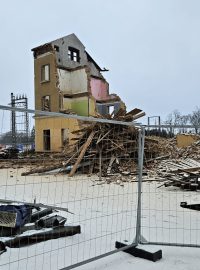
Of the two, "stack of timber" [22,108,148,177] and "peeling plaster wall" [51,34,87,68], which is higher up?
"peeling plaster wall" [51,34,87,68]

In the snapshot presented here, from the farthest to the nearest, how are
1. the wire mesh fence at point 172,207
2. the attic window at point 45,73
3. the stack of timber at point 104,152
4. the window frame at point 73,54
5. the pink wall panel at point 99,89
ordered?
the pink wall panel at point 99,89
the window frame at point 73,54
the attic window at point 45,73
the stack of timber at point 104,152
the wire mesh fence at point 172,207

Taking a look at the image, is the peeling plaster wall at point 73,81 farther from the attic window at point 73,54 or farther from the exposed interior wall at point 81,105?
the attic window at point 73,54

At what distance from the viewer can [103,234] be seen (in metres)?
5.04

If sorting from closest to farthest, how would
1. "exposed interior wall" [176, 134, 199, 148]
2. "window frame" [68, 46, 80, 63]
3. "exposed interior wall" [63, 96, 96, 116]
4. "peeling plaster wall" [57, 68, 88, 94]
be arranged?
"exposed interior wall" [176, 134, 199, 148] < "exposed interior wall" [63, 96, 96, 116] < "peeling plaster wall" [57, 68, 88, 94] < "window frame" [68, 46, 80, 63]

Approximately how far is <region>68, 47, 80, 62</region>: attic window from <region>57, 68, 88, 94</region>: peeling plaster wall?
1914 millimetres

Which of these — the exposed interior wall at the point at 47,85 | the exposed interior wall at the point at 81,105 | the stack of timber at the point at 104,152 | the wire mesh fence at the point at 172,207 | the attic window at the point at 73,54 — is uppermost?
the attic window at the point at 73,54

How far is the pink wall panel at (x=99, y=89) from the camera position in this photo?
32631 mm

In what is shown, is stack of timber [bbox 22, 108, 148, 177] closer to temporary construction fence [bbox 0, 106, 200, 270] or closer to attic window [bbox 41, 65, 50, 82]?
temporary construction fence [bbox 0, 106, 200, 270]

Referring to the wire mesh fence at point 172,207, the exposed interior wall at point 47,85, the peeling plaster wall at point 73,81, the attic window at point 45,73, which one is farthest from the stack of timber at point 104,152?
the attic window at point 45,73

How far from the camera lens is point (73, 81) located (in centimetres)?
3189

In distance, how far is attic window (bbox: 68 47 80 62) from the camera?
1280 inches

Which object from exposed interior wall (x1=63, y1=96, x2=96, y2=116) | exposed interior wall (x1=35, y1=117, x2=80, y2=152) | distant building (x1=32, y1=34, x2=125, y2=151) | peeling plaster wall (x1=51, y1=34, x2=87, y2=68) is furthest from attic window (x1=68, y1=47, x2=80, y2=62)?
exposed interior wall (x1=35, y1=117, x2=80, y2=152)

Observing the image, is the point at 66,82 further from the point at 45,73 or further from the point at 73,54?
the point at 73,54

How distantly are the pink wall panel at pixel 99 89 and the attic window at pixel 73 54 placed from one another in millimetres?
2841
